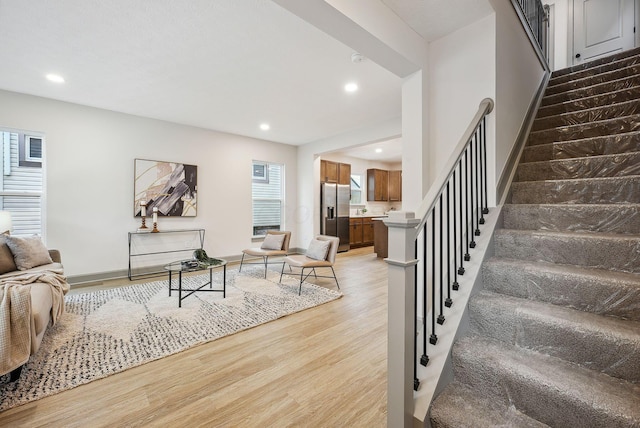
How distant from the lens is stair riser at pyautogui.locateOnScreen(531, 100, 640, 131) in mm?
2424

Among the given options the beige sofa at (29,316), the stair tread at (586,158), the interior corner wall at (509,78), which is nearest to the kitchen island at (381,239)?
the interior corner wall at (509,78)

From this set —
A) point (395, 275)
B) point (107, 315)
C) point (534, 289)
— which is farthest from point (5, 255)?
point (534, 289)

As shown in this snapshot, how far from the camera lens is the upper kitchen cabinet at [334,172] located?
689 cm

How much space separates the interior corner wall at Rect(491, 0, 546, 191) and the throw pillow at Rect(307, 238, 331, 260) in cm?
235

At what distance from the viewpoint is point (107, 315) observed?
2941 millimetres

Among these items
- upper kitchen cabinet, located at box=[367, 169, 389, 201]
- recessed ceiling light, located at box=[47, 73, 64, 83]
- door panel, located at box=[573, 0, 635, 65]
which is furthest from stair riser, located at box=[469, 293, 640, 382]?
upper kitchen cabinet, located at box=[367, 169, 389, 201]

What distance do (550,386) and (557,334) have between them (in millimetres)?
284

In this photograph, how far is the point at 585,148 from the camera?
2283 millimetres

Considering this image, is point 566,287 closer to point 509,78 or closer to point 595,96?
point 509,78

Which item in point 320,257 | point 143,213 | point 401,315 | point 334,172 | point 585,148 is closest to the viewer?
point 401,315

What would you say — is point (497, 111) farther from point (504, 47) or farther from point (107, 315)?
point (107, 315)

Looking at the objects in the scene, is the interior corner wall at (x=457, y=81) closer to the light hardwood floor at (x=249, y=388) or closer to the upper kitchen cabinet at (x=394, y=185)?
the light hardwood floor at (x=249, y=388)

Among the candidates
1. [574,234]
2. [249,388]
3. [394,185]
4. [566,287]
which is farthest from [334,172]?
[566,287]

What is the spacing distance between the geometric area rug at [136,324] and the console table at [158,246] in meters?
0.67
